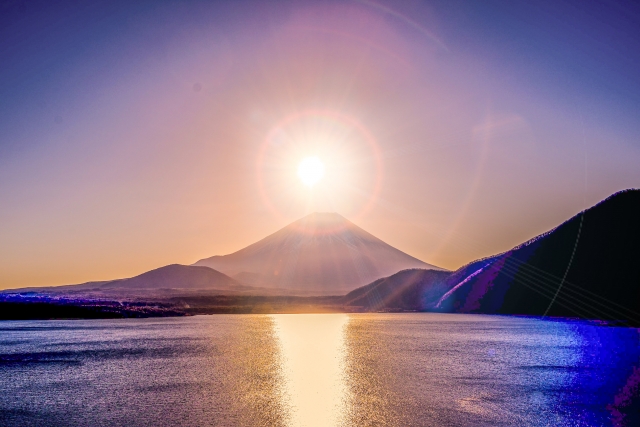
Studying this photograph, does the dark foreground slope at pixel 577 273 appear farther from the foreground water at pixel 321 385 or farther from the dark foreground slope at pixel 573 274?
the foreground water at pixel 321 385

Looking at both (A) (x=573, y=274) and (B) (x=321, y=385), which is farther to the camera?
(A) (x=573, y=274)

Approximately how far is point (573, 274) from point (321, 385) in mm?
59861

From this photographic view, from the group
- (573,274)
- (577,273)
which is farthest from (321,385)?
(573,274)

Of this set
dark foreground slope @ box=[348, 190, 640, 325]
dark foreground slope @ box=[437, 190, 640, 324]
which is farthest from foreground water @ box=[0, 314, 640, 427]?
dark foreground slope @ box=[348, 190, 640, 325]

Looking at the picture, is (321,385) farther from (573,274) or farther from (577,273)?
(573,274)

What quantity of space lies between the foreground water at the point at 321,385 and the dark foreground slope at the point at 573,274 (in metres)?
33.7

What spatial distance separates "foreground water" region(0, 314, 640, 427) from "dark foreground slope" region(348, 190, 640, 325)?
1327 inches

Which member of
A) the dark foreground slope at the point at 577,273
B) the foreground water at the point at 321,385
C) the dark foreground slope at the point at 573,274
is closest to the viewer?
the foreground water at the point at 321,385

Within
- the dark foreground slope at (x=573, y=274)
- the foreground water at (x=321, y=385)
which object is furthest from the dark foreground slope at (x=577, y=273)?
the foreground water at (x=321, y=385)

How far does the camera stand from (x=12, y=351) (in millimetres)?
25359

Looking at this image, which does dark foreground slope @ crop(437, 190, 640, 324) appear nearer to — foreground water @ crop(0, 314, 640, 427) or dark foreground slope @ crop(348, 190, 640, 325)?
dark foreground slope @ crop(348, 190, 640, 325)

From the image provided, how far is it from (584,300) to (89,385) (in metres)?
59.7

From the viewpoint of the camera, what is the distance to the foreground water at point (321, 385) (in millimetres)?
11656

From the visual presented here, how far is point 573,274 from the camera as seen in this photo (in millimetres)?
63938
